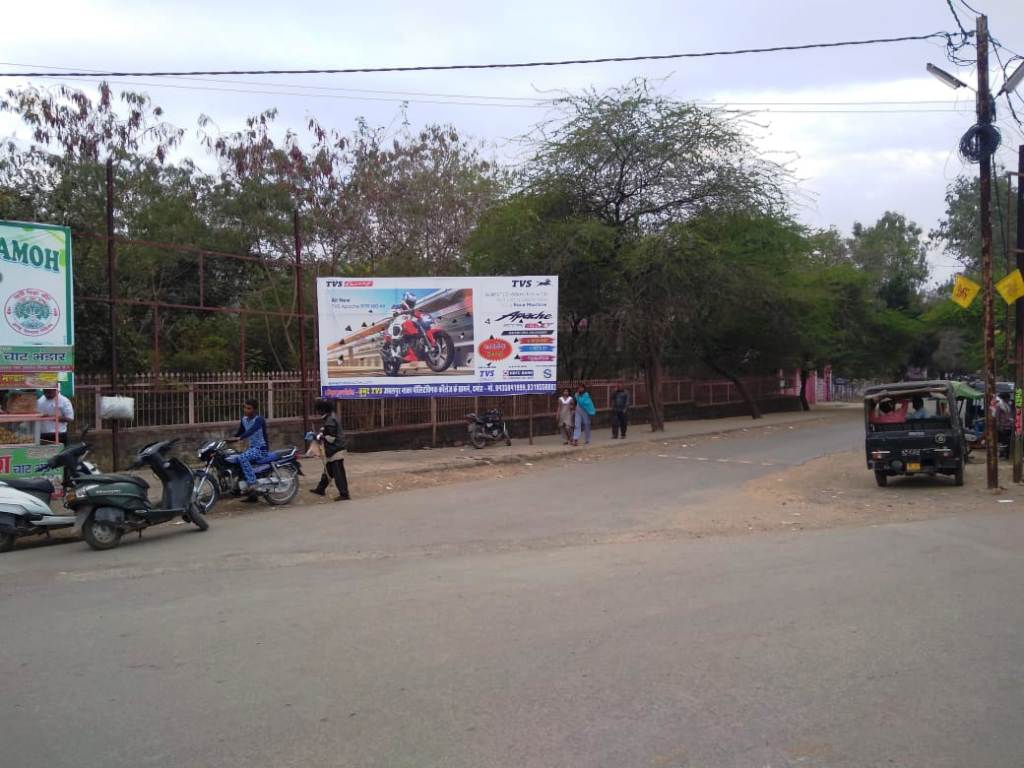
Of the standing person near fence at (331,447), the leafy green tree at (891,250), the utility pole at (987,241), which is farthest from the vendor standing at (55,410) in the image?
the leafy green tree at (891,250)

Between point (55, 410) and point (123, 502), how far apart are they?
3.45 metres

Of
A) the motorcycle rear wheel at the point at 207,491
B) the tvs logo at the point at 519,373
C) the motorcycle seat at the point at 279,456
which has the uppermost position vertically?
the tvs logo at the point at 519,373

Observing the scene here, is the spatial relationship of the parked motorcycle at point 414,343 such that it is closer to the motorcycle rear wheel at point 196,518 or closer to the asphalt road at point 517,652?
the motorcycle rear wheel at point 196,518

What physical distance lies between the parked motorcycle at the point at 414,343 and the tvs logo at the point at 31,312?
7.73 meters

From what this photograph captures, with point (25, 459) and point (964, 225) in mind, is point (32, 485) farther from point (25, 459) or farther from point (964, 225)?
point (964, 225)

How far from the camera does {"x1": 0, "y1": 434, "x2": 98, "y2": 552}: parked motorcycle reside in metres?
10.1

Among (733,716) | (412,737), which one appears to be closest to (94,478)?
(412,737)

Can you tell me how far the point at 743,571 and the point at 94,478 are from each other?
7.15 meters

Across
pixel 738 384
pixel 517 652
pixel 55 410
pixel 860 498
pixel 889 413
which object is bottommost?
pixel 860 498

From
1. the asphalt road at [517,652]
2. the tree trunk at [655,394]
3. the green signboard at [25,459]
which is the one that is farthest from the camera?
the tree trunk at [655,394]

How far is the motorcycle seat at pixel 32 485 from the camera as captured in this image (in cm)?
1080

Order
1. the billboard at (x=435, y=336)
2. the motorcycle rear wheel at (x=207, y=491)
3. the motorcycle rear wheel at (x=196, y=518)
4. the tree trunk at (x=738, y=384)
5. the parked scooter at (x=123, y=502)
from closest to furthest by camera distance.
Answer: the parked scooter at (x=123, y=502) < the motorcycle rear wheel at (x=196, y=518) < the motorcycle rear wheel at (x=207, y=491) < the billboard at (x=435, y=336) < the tree trunk at (x=738, y=384)

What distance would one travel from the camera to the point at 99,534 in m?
9.98

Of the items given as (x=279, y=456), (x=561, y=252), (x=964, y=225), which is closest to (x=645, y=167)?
(x=561, y=252)
